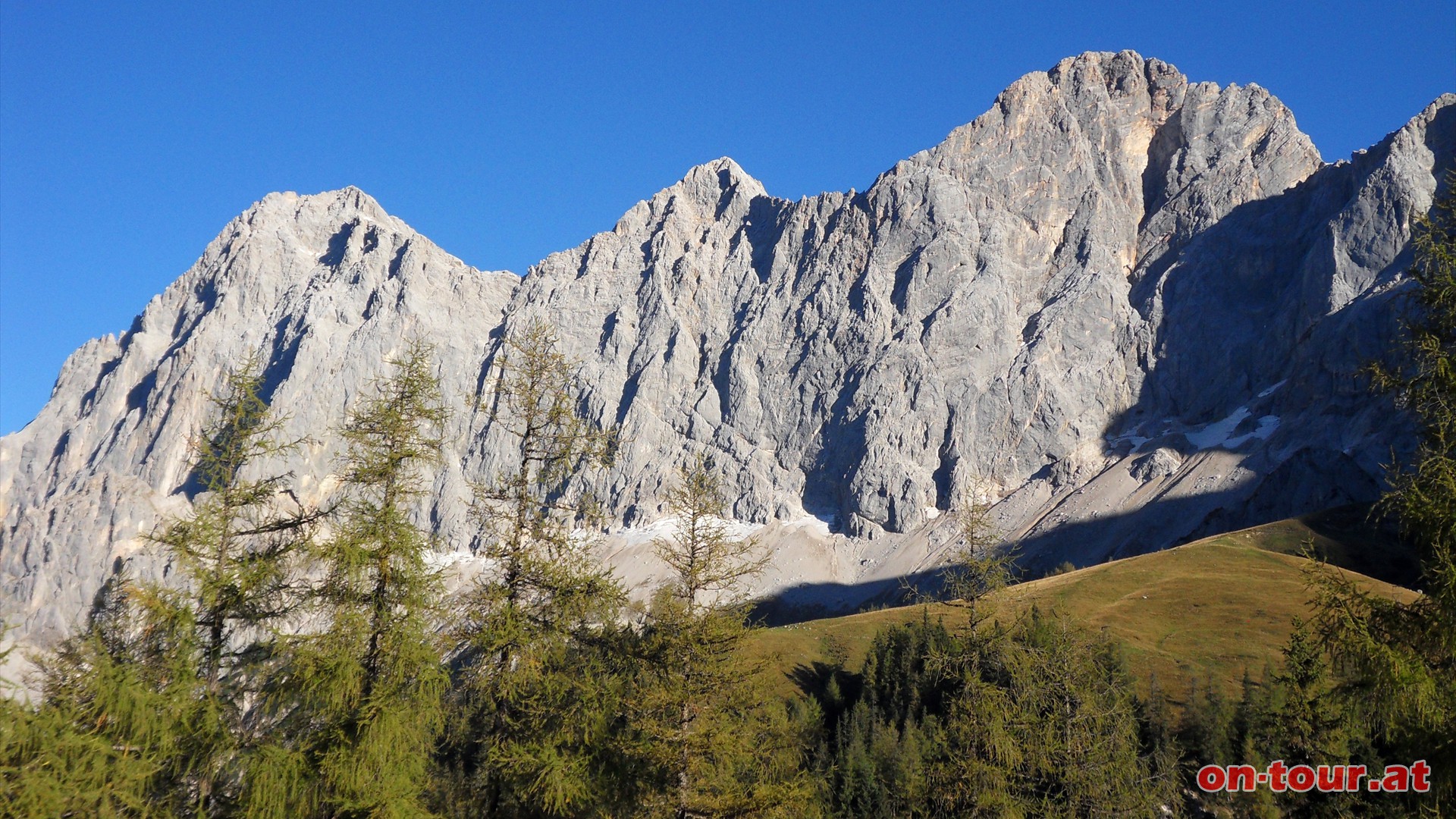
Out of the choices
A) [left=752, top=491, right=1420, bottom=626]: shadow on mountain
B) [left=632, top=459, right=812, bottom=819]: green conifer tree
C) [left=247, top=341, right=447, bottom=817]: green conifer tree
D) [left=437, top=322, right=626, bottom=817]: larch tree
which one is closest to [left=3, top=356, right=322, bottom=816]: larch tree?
[left=247, top=341, right=447, bottom=817]: green conifer tree

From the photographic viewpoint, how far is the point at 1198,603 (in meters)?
95.5

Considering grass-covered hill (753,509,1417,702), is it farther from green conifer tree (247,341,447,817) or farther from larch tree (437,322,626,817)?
green conifer tree (247,341,447,817)

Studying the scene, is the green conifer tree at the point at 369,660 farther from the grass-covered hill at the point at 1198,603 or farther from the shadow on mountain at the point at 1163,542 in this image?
the shadow on mountain at the point at 1163,542

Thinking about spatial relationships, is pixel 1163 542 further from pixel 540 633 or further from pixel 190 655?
pixel 190 655

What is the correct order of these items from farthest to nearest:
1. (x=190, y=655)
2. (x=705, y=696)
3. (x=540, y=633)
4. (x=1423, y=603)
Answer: (x=705, y=696)
(x=540, y=633)
(x=190, y=655)
(x=1423, y=603)

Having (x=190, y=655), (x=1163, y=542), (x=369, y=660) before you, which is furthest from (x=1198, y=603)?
(x=190, y=655)

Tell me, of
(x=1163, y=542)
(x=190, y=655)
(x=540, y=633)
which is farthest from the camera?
(x=1163, y=542)

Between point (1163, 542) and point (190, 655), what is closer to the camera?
point (190, 655)

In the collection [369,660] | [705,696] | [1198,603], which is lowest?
[705,696]

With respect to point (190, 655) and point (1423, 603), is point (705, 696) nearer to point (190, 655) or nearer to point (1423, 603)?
point (190, 655)

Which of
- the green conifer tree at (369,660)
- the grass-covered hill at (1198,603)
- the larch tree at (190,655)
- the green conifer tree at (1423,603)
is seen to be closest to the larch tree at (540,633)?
the green conifer tree at (369,660)

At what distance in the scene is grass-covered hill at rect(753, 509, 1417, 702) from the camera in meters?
79.6

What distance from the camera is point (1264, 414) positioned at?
19650cm

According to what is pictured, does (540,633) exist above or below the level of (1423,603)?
above
